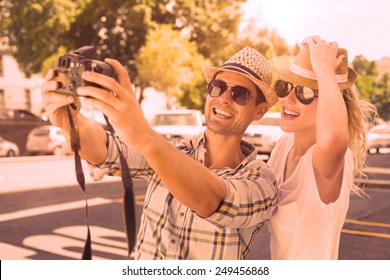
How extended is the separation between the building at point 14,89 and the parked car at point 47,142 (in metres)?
21.0

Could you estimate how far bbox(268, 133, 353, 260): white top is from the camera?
191cm

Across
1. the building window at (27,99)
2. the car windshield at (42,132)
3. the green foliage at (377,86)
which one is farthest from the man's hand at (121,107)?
the building window at (27,99)

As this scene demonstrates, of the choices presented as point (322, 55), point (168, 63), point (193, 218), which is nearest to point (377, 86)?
point (322, 55)

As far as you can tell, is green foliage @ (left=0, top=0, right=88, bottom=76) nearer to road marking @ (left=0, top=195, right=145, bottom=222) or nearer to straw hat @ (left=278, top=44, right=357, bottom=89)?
road marking @ (left=0, top=195, right=145, bottom=222)

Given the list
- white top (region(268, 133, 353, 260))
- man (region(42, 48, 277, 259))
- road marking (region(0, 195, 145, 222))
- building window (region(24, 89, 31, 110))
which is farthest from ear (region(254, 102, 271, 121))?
building window (region(24, 89, 31, 110))

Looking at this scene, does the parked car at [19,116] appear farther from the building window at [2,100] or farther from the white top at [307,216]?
the white top at [307,216]

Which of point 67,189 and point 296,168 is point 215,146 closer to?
point 296,168

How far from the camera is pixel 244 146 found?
6.79 feet

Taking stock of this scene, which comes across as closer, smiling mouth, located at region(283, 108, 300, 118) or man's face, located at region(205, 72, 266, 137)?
man's face, located at region(205, 72, 266, 137)

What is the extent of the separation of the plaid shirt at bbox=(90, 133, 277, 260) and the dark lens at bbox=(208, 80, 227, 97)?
0.18m

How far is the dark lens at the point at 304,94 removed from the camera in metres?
2.04

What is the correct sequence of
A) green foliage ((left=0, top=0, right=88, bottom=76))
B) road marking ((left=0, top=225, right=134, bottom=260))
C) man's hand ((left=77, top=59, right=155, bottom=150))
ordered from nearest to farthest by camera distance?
man's hand ((left=77, top=59, right=155, bottom=150))
road marking ((left=0, top=225, right=134, bottom=260))
green foliage ((left=0, top=0, right=88, bottom=76))

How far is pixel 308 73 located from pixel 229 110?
37 centimetres

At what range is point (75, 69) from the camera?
1422mm
